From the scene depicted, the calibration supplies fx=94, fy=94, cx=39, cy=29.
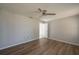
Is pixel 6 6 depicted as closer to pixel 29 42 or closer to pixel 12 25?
pixel 12 25

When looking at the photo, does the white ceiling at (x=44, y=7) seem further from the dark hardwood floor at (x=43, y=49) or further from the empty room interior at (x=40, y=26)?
the dark hardwood floor at (x=43, y=49)

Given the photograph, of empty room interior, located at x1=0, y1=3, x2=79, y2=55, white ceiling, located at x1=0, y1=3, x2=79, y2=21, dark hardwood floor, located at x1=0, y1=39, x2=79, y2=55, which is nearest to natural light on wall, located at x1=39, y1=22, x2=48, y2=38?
empty room interior, located at x1=0, y1=3, x2=79, y2=55

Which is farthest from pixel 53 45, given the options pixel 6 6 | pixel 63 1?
pixel 6 6

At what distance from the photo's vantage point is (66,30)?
2217mm

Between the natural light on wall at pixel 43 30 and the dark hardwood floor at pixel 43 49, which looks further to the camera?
the natural light on wall at pixel 43 30

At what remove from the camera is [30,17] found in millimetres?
2256

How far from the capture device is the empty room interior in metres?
2.14

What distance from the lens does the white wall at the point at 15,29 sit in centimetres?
214

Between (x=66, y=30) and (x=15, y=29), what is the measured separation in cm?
120

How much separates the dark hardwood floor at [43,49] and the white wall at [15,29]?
13 cm

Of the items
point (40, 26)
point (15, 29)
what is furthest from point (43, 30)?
point (15, 29)

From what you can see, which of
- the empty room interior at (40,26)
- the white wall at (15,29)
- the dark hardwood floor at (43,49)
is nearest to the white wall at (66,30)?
the empty room interior at (40,26)

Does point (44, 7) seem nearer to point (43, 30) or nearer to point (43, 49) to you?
point (43, 30)

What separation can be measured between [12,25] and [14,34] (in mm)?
215
